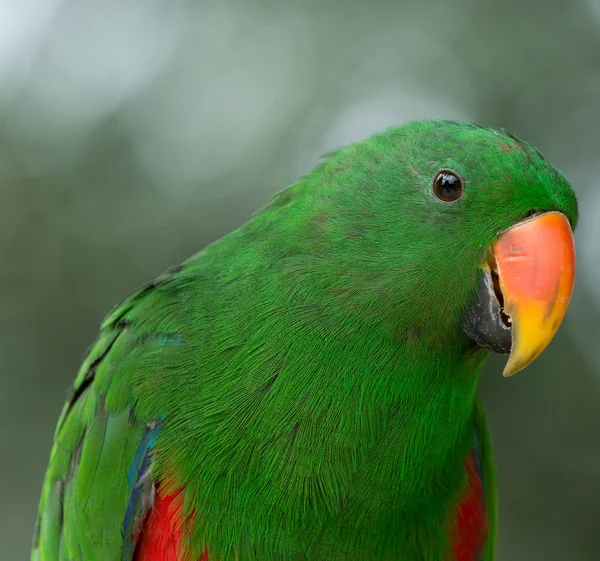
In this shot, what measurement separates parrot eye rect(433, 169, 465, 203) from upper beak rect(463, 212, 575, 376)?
0.57 feet

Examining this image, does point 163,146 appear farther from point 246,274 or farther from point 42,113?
point 246,274

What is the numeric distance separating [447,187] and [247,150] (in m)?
5.16

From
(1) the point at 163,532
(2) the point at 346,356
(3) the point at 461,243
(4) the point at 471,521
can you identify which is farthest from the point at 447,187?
(1) the point at 163,532

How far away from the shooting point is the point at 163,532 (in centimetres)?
209

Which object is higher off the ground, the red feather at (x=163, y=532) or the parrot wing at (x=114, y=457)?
the parrot wing at (x=114, y=457)

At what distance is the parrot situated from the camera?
1785 mm

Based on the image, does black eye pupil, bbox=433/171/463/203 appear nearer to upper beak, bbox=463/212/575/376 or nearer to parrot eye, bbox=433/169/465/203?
parrot eye, bbox=433/169/465/203

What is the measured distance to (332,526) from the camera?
76.7 inches

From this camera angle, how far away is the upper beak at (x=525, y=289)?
1.70 metres

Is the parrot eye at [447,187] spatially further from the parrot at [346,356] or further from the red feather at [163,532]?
the red feather at [163,532]

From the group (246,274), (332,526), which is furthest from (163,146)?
(332,526)

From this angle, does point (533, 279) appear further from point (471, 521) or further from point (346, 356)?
point (471, 521)

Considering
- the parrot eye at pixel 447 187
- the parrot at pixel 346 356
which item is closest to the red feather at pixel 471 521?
the parrot at pixel 346 356

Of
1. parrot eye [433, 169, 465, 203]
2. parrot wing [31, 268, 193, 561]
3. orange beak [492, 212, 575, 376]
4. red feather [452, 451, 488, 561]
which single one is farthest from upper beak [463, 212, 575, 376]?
parrot wing [31, 268, 193, 561]
